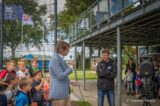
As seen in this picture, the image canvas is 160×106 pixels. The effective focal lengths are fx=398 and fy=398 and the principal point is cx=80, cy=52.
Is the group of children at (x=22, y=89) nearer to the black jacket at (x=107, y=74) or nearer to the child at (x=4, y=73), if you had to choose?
the child at (x=4, y=73)

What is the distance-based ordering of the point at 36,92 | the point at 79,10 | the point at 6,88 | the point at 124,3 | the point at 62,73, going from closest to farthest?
the point at 62,73 < the point at 6,88 < the point at 36,92 < the point at 124,3 < the point at 79,10

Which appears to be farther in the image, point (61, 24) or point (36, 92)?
point (61, 24)

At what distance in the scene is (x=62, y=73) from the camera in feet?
22.9

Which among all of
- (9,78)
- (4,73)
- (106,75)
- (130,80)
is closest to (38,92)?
(4,73)

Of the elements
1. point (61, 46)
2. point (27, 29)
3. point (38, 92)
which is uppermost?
point (27, 29)

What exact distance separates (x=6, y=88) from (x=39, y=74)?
2.14m

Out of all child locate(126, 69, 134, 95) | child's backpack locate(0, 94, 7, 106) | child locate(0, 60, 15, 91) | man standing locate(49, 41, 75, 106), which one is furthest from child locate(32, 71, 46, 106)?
child locate(126, 69, 134, 95)

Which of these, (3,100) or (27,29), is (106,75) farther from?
(27,29)

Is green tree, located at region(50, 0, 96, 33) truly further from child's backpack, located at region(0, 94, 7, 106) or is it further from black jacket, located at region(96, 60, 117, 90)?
child's backpack, located at region(0, 94, 7, 106)

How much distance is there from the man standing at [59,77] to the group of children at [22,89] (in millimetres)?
451

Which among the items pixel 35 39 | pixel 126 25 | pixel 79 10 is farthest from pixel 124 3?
pixel 35 39

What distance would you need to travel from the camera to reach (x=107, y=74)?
955 centimetres

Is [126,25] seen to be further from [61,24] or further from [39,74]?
[61,24]

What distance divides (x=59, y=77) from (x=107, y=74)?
2.78m
